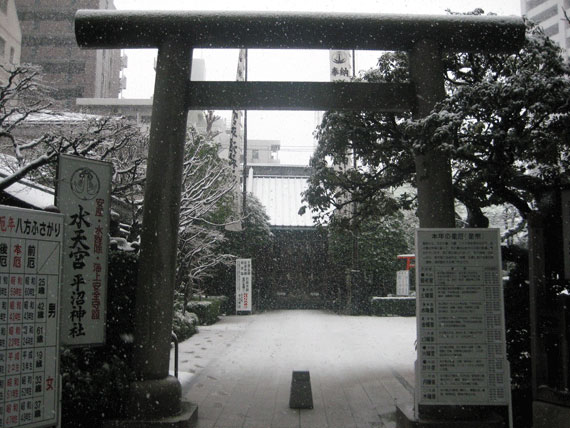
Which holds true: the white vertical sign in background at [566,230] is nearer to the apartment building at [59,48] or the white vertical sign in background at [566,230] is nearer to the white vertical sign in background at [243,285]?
the white vertical sign in background at [243,285]

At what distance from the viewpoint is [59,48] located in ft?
158

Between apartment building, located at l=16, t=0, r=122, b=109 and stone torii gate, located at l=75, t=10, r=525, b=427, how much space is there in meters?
44.6

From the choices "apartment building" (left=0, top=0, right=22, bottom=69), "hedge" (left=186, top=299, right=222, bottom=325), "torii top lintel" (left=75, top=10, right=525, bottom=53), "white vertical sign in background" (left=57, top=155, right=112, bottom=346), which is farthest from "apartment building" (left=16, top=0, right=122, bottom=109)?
"white vertical sign in background" (left=57, top=155, right=112, bottom=346)

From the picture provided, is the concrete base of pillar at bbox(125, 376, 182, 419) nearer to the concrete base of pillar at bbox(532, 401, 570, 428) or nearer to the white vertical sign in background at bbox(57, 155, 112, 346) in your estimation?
the white vertical sign in background at bbox(57, 155, 112, 346)

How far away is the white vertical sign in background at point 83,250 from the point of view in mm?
5430

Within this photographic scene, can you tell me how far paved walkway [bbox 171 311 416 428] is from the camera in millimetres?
7277

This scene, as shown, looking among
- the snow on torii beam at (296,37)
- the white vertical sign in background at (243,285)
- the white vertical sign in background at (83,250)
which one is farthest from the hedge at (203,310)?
the white vertical sign in background at (83,250)

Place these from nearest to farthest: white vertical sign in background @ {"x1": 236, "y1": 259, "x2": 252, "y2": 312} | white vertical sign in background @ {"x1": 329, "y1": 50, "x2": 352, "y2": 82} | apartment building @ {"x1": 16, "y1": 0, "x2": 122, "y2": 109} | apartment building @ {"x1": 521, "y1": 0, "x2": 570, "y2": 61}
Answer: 1. white vertical sign in background @ {"x1": 329, "y1": 50, "x2": 352, "y2": 82}
2. white vertical sign in background @ {"x1": 236, "y1": 259, "x2": 252, "y2": 312}
3. apartment building @ {"x1": 521, "y1": 0, "x2": 570, "y2": 61}
4. apartment building @ {"x1": 16, "y1": 0, "x2": 122, "y2": 109}

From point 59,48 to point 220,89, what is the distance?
47756 millimetres

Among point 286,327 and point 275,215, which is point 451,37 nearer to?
point 286,327

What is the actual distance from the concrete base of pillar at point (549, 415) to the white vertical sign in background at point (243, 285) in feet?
55.0

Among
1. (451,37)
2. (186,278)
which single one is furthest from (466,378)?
(186,278)

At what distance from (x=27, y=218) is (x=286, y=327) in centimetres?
1570

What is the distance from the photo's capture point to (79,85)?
48469 mm
